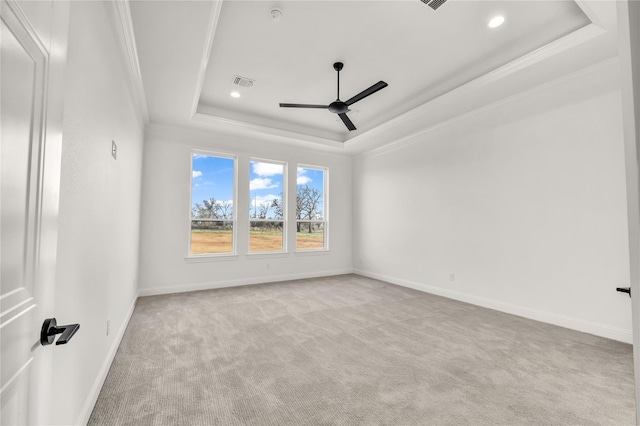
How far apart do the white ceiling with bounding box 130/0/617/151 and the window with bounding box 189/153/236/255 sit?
918 millimetres

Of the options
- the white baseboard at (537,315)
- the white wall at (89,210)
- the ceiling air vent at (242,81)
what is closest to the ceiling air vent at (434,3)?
the ceiling air vent at (242,81)

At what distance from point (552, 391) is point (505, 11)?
3163mm

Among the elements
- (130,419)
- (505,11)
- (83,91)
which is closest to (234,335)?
(130,419)

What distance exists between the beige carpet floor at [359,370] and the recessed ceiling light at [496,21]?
311 centimetres

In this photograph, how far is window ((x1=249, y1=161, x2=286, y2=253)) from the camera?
18.8 ft

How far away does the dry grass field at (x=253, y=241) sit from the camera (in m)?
5.22

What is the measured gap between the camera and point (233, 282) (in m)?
5.38

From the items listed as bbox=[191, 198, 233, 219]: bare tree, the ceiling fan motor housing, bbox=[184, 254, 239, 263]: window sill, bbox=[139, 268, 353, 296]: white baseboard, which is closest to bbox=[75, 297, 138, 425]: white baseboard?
bbox=[139, 268, 353, 296]: white baseboard

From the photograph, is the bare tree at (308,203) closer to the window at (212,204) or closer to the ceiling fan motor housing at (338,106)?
the window at (212,204)

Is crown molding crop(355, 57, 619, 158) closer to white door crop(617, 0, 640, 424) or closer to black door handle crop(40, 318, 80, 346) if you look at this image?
white door crop(617, 0, 640, 424)

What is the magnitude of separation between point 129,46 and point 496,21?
11.2 feet

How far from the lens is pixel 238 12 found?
2652 millimetres

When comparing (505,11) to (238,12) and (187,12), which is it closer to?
(238,12)

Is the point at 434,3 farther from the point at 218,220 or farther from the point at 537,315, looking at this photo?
the point at 218,220
